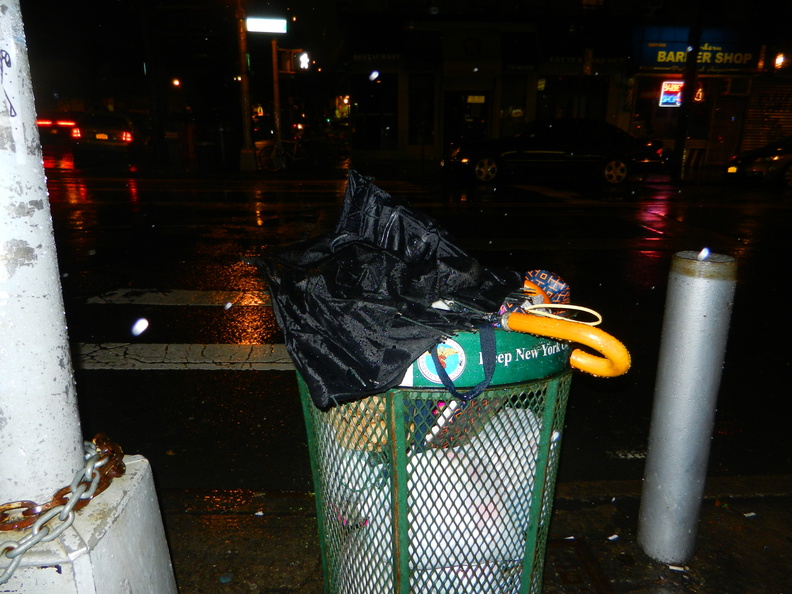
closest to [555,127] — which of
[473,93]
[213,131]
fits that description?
[473,93]

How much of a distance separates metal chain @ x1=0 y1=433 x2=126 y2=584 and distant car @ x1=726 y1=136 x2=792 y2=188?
17.1 meters

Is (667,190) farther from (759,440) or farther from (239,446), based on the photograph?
(239,446)

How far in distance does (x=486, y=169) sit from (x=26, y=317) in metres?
14.9

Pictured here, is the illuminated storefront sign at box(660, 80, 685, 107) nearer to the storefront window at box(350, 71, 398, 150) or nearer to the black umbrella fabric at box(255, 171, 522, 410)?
the storefront window at box(350, 71, 398, 150)

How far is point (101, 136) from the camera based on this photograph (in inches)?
757

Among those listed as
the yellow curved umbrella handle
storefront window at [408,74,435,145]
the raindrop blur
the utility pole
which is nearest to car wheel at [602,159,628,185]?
storefront window at [408,74,435,145]

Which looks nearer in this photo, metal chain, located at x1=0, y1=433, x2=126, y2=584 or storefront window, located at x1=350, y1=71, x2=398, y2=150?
metal chain, located at x1=0, y1=433, x2=126, y2=584

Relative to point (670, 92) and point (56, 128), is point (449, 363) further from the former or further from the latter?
point (56, 128)

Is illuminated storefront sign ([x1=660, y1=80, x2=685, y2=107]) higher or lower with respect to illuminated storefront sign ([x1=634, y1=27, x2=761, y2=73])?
lower

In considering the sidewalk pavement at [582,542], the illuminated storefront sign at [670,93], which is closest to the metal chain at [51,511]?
the sidewalk pavement at [582,542]

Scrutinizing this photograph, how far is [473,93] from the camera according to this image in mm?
22078

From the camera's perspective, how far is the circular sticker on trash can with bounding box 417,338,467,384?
1.59m

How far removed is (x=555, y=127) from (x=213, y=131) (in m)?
10.1

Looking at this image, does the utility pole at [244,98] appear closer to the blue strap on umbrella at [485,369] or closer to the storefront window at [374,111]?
the storefront window at [374,111]
